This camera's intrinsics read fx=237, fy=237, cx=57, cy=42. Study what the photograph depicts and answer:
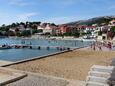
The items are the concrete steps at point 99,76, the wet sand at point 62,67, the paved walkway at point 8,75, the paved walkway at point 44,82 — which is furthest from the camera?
the wet sand at point 62,67

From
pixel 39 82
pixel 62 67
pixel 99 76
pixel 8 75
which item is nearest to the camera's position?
pixel 99 76

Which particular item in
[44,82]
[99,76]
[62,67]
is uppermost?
[99,76]

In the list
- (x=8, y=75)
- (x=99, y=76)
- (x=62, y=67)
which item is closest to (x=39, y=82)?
(x=8, y=75)

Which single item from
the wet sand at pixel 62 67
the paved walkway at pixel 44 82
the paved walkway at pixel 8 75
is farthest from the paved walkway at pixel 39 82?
the wet sand at pixel 62 67

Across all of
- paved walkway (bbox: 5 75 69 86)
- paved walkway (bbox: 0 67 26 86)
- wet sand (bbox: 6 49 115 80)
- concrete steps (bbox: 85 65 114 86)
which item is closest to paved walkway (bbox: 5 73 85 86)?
paved walkway (bbox: 5 75 69 86)

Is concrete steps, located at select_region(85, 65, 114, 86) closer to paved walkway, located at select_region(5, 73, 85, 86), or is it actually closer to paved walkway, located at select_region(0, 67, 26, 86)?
paved walkway, located at select_region(5, 73, 85, 86)

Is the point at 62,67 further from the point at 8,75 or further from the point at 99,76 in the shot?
the point at 99,76

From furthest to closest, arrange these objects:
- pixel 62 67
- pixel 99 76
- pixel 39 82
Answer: pixel 62 67 → pixel 39 82 → pixel 99 76

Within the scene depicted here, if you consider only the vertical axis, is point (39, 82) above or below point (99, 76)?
below

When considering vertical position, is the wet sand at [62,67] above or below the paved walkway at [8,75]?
below

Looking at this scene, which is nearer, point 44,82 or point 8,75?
point 44,82

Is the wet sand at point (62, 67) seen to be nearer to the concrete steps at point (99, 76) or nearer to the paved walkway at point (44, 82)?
the paved walkway at point (44, 82)

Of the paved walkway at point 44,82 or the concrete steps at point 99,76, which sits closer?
the concrete steps at point 99,76

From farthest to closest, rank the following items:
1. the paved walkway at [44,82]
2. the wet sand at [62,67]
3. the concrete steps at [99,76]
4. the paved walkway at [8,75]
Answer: the wet sand at [62,67]
the paved walkway at [8,75]
the paved walkway at [44,82]
the concrete steps at [99,76]
